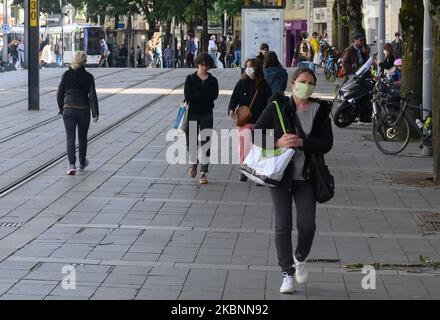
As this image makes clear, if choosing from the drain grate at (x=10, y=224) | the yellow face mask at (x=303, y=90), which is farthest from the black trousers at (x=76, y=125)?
the yellow face mask at (x=303, y=90)

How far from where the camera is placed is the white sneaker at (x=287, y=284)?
8.01m

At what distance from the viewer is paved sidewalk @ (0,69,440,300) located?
8.21 meters

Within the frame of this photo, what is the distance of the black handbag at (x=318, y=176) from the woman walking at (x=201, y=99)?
5.85 metres

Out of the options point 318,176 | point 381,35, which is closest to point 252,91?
point 318,176

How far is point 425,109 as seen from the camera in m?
17.4

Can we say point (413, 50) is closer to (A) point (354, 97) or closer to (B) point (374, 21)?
(A) point (354, 97)

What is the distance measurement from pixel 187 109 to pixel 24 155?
401cm

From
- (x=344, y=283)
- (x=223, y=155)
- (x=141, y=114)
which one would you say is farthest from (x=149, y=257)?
(x=141, y=114)

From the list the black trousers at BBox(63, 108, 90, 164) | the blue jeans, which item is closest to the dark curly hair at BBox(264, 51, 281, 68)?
the black trousers at BBox(63, 108, 90, 164)

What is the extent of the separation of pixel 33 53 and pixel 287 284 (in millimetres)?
18852

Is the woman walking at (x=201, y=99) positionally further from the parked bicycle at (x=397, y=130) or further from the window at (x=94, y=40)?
the window at (x=94, y=40)
